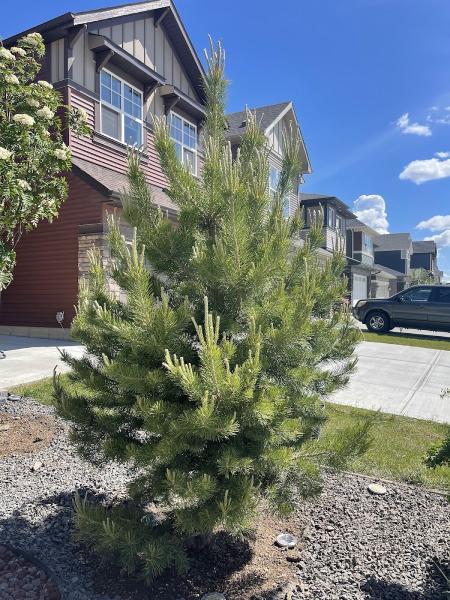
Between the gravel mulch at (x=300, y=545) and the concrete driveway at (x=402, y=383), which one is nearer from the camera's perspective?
the gravel mulch at (x=300, y=545)

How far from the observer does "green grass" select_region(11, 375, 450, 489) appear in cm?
357

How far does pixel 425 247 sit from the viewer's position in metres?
55.3

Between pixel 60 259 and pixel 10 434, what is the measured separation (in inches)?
274

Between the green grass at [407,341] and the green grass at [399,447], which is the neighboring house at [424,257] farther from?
the green grass at [399,447]

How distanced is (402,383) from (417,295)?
27.0 ft

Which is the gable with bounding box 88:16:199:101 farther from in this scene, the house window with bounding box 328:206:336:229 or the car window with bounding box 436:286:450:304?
the house window with bounding box 328:206:336:229

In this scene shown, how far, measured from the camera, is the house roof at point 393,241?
1845 inches

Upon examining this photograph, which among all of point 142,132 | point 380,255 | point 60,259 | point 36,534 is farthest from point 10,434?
point 380,255

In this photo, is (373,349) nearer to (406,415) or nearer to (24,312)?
(406,415)

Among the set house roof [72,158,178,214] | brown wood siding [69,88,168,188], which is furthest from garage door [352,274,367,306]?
house roof [72,158,178,214]

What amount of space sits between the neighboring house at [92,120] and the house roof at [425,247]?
49779 millimetres

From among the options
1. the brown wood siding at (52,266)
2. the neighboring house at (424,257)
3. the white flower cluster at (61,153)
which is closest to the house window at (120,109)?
the brown wood siding at (52,266)

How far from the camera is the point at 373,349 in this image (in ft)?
36.8

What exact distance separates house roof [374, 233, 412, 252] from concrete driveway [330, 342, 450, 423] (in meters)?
38.9
